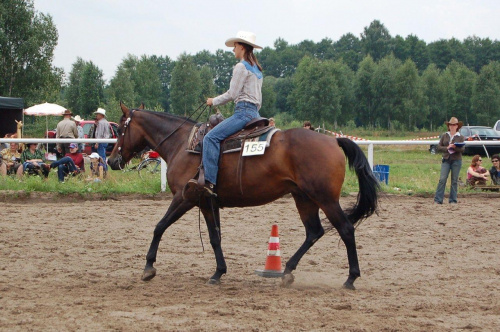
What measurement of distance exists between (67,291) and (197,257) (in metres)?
2.47

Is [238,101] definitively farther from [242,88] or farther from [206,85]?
[206,85]

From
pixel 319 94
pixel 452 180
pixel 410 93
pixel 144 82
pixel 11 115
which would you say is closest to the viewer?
pixel 452 180

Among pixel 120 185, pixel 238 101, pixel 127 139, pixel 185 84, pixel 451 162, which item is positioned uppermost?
pixel 185 84

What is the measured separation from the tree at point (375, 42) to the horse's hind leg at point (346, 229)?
124 m

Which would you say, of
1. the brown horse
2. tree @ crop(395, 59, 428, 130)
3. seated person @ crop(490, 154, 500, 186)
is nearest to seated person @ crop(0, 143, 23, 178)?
the brown horse

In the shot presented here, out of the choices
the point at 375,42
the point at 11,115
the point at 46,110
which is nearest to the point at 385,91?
the point at 46,110

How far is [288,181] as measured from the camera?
7410 mm

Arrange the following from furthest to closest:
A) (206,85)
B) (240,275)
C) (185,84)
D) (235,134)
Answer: (206,85) < (185,84) < (240,275) < (235,134)

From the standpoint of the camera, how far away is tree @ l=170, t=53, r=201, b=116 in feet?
236

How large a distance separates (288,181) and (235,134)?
87 cm

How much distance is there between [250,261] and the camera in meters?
8.72

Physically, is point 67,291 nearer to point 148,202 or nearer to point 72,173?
point 148,202

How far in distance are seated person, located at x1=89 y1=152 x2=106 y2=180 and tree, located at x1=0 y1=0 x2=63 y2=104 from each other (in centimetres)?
3452

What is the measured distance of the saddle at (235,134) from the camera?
7.50 m
